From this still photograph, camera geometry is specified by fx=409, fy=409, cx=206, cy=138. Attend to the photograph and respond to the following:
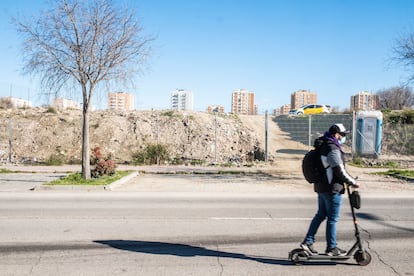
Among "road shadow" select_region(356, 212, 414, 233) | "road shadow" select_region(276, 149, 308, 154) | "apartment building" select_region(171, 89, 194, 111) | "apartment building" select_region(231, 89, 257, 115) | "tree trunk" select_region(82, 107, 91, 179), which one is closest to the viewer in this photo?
"road shadow" select_region(356, 212, 414, 233)

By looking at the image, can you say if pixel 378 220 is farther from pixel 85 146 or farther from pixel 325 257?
pixel 85 146

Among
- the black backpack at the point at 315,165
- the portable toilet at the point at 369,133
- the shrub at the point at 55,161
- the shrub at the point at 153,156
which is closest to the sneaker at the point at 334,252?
the black backpack at the point at 315,165

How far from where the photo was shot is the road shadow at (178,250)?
571cm

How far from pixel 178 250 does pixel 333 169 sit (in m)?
2.64

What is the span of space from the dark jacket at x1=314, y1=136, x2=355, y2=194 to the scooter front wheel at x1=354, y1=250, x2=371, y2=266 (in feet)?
2.89

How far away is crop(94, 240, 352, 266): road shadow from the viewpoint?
18.7 ft

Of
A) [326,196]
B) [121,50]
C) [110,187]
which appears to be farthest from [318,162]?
[121,50]

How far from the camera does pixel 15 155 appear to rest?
981 inches

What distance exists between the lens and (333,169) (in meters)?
5.19

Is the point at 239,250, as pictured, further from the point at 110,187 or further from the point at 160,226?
the point at 110,187

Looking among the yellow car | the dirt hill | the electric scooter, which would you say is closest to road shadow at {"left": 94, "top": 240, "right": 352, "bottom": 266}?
the electric scooter

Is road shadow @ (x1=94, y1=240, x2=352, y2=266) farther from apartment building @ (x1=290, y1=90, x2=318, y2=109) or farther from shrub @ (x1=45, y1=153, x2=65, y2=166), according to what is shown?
apartment building @ (x1=290, y1=90, x2=318, y2=109)

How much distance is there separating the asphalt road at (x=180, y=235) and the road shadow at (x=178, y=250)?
1 centimetres

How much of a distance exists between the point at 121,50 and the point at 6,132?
55.3 feet
